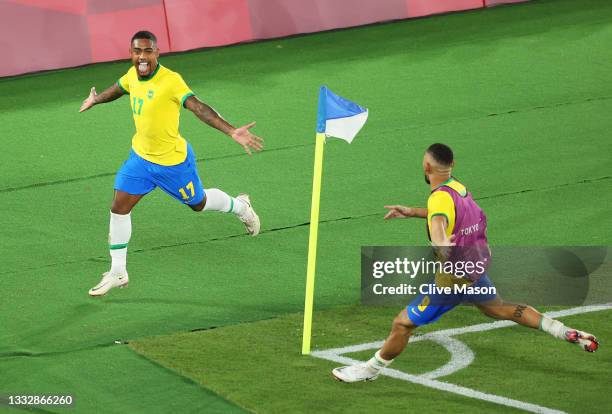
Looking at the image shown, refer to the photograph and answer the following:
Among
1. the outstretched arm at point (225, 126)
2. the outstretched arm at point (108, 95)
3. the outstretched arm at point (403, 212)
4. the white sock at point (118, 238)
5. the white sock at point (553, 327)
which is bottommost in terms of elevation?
the white sock at point (553, 327)

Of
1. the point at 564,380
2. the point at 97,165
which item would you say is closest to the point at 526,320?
the point at 564,380


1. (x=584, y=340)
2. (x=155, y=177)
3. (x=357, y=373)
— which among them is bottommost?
(x=357, y=373)

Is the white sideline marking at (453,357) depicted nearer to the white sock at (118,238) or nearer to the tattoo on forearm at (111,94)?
the white sock at (118,238)

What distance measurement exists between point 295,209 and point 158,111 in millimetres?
3047

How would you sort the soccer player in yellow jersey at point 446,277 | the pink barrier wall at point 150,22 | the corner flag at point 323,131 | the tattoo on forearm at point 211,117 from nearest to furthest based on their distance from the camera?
the soccer player in yellow jersey at point 446,277
the corner flag at point 323,131
the tattoo on forearm at point 211,117
the pink barrier wall at point 150,22

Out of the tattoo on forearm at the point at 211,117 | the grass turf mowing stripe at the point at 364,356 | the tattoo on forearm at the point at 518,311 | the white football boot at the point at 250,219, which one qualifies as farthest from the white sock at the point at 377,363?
the white football boot at the point at 250,219

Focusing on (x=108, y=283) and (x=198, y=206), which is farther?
(x=198, y=206)

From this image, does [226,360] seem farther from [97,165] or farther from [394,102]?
[394,102]

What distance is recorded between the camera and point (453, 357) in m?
11.1

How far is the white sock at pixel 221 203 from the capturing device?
13891mm

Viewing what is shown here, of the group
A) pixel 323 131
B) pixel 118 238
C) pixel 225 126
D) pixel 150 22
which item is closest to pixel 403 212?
pixel 323 131

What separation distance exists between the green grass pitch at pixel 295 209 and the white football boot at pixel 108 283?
0.39 ft

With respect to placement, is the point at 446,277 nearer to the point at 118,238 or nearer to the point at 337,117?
the point at 337,117

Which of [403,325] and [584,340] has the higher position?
[403,325]
